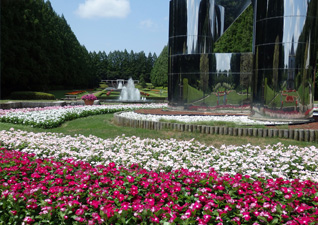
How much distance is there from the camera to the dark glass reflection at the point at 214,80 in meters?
14.1

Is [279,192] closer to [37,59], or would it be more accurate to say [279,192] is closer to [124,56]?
[37,59]

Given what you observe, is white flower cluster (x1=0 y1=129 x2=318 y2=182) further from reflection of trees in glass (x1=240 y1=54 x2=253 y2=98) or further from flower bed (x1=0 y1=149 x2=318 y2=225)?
reflection of trees in glass (x1=240 y1=54 x2=253 y2=98)

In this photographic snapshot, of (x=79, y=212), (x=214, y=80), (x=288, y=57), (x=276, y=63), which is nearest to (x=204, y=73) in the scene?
(x=214, y=80)

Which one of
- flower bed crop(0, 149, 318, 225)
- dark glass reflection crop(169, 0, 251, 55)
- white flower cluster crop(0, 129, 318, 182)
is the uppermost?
dark glass reflection crop(169, 0, 251, 55)

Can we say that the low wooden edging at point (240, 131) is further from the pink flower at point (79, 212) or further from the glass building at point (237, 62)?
the pink flower at point (79, 212)

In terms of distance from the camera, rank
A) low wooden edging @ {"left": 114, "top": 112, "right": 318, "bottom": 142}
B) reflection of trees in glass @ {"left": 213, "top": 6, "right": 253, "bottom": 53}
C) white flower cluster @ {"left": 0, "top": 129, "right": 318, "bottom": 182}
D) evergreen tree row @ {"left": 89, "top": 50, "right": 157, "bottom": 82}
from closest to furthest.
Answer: white flower cluster @ {"left": 0, "top": 129, "right": 318, "bottom": 182}
low wooden edging @ {"left": 114, "top": 112, "right": 318, "bottom": 142}
reflection of trees in glass @ {"left": 213, "top": 6, "right": 253, "bottom": 53}
evergreen tree row @ {"left": 89, "top": 50, "right": 157, "bottom": 82}

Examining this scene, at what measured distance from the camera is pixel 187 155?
643 centimetres

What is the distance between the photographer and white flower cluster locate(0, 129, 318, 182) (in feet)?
17.9

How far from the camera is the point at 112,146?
7.33 metres

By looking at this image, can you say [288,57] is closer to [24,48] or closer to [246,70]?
[246,70]

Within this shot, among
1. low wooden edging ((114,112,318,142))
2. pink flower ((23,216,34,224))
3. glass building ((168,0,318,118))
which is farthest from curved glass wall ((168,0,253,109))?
pink flower ((23,216,34,224))

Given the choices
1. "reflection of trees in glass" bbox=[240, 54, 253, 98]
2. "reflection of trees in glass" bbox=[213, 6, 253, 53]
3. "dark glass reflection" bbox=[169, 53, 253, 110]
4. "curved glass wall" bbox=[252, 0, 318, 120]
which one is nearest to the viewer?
"curved glass wall" bbox=[252, 0, 318, 120]

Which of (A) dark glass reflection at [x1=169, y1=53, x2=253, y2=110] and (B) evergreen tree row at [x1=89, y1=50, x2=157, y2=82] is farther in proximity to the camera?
(B) evergreen tree row at [x1=89, y1=50, x2=157, y2=82]

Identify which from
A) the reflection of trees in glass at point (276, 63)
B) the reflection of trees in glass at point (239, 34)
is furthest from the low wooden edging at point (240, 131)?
→ the reflection of trees in glass at point (239, 34)
